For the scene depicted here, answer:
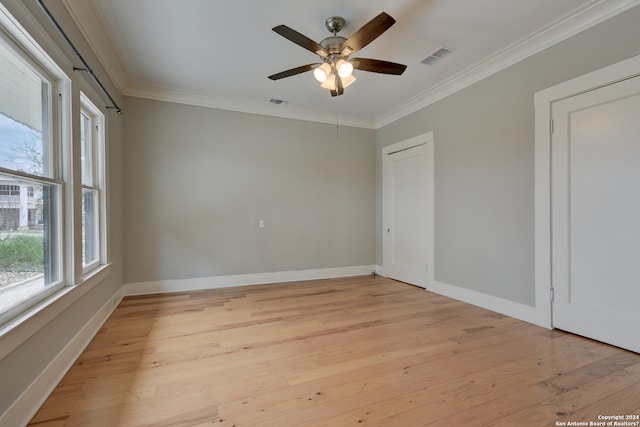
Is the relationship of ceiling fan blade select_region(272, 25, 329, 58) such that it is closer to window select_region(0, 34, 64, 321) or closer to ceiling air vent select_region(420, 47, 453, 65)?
ceiling air vent select_region(420, 47, 453, 65)

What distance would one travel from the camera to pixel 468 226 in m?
3.47

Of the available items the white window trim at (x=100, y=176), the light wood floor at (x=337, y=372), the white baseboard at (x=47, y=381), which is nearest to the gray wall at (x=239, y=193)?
the white window trim at (x=100, y=176)

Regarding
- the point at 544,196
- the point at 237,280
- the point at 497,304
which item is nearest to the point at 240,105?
the point at 237,280

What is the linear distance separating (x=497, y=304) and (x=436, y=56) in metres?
2.71

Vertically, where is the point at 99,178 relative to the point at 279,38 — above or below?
below

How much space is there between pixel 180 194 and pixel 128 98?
137cm

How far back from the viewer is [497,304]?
3131 millimetres

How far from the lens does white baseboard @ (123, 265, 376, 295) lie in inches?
151

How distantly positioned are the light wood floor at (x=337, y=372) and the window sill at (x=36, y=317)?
0.44 m

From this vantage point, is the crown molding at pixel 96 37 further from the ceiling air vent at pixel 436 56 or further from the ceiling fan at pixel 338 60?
the ceiling air vent at pixel 436 56

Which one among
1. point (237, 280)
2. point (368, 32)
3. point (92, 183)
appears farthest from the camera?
point (237, 280)

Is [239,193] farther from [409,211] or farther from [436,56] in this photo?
[436,56]

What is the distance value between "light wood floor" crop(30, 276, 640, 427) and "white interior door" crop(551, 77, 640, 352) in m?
0.25

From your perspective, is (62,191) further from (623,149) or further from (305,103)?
(623,149)
